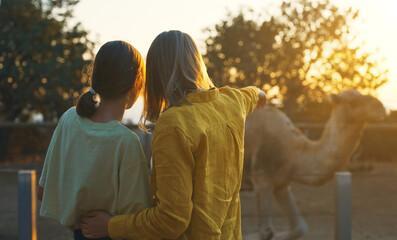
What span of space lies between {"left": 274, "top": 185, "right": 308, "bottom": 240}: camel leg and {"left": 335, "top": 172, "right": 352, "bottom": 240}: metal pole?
8.07ft

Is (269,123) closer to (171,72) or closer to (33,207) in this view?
(33,207)

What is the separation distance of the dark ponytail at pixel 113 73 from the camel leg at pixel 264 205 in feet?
13.9

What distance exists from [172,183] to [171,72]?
383mm

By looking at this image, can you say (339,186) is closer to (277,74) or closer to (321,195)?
(321,195)

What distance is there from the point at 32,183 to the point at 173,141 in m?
1.68

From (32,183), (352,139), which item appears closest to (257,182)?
(352,139)

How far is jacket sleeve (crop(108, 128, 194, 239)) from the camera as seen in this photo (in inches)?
61.1

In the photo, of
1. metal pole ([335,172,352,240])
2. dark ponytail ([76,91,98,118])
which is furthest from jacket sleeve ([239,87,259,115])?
metal pole ([335,172,352,240])

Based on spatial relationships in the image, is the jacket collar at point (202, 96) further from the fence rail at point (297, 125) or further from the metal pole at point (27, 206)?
the fence rail at point (297, 125)

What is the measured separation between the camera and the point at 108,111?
5.87 ft

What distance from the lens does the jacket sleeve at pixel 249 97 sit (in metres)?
2.00

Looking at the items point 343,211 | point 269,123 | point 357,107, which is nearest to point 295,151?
point 269,123

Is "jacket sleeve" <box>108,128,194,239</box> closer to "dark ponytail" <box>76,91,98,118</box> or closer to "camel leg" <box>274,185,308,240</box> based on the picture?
"dark ponytail" <box>76,91,98,118</box>

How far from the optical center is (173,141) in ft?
5.09
